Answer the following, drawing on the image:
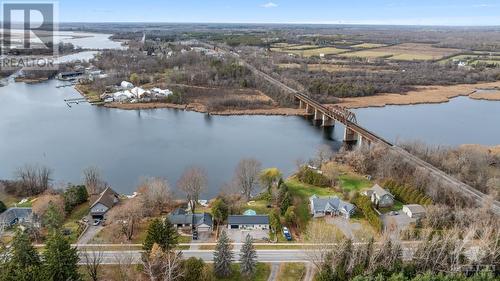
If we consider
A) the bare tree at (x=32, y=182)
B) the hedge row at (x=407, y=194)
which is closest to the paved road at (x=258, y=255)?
the hedge row at (x=407, y=194)

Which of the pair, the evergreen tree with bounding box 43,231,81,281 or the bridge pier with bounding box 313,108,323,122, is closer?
the evergreen tree with bounding box 43,231,81,281

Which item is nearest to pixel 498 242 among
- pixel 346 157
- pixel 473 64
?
pixel 346 157

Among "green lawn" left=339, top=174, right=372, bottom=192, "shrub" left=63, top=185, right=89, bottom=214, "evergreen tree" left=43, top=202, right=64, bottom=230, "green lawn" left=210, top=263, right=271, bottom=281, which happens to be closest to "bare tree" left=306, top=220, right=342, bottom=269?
"green lawn" left=210, top=263, right=271, bottom=281

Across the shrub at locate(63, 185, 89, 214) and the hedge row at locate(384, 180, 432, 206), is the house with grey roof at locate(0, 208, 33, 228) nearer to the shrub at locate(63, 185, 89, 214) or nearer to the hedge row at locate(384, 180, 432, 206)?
the shrub at locate(63, 185, 89, 214)

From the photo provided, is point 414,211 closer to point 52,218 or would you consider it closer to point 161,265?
point 161,265

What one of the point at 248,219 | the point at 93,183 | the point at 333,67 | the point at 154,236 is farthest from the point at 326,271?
the point at 333,67
